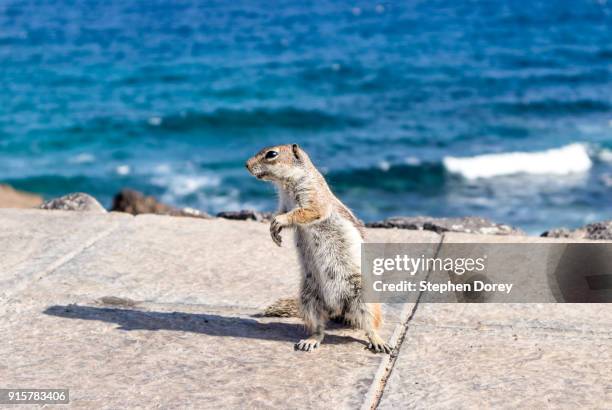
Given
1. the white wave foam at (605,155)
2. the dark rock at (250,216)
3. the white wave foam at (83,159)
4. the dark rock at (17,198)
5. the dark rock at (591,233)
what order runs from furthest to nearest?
the white wave foam at (83,159) < the white wave foam at (605,155) < the dark rock at (17,198) < the dark rock at (250,216) < the dark rock at (591,233)

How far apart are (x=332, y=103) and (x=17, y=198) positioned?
9.29m

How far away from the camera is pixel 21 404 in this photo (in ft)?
11.3

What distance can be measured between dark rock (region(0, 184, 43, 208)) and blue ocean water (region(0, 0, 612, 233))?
75 cm

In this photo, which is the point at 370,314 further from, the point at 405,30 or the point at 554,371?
the point at 405,30

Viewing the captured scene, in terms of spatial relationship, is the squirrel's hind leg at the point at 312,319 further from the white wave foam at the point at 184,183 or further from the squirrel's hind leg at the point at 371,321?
the white wave foam at the point at 184,183

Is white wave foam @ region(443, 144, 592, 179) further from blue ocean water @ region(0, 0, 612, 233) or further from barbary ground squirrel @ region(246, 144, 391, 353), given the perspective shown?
barbary ground squirrel @ region(246, 144, 391, 353)

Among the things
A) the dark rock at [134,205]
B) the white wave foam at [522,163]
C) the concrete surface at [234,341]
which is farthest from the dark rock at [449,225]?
the white wave foam at [522,163]

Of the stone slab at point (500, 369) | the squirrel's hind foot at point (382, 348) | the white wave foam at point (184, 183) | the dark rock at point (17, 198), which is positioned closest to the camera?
the stone slab at point (500, 369)

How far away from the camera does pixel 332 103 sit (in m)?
24.0

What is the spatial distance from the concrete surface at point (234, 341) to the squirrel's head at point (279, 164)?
0.69m

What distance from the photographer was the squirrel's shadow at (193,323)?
13.5 ft

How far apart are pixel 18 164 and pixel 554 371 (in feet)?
64.1

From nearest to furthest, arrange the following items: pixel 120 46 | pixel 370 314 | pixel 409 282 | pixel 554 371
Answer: pixel 554 371, pixel 370 314, pixel 409 282, pixel 120 46

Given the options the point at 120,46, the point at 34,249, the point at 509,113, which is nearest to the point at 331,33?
the point at 120,46
